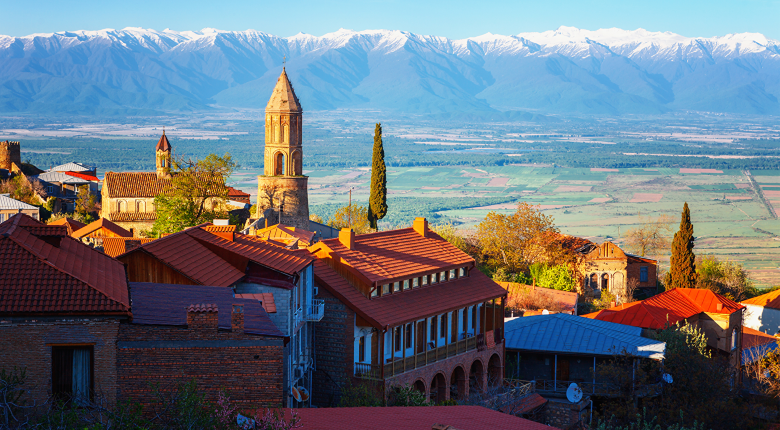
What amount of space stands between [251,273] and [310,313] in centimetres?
347

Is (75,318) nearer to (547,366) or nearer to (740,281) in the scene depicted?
(547,366)

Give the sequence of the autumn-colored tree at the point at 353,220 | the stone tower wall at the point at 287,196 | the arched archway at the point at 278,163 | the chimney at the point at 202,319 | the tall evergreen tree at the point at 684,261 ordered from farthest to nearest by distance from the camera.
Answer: the autumn-colored tree at the point at 353,220 → the arched archway at the point at 278,163 → the stone tower wall at the point at 287,196 → the tall evergreen tree at the point at 684,261 → the chimney at the point at 202,319

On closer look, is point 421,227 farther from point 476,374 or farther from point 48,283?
point 48,283

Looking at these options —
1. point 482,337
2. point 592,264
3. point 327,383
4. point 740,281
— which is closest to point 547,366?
point 482,337

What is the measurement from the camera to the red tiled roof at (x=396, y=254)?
36.1 m

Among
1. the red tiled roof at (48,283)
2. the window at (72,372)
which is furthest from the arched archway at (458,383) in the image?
the window at (72,372)

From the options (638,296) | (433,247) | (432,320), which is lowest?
(638,296)

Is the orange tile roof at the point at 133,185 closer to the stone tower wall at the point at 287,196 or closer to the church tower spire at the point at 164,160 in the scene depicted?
the church tower spire at the point at 164,160

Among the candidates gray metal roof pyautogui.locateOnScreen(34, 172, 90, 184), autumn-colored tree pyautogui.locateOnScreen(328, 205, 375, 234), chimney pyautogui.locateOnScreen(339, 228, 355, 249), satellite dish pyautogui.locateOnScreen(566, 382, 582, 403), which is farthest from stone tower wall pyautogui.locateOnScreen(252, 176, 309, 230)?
gray metal roof pyautogui.locateOnScreen(34, 172, 90, 184)

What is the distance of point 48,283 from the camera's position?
1953 centimetres

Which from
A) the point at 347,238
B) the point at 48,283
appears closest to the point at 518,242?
the point at 347,238

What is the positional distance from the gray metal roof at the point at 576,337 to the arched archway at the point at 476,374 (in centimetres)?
172

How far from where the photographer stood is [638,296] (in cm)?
7400

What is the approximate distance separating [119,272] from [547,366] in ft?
76.9
